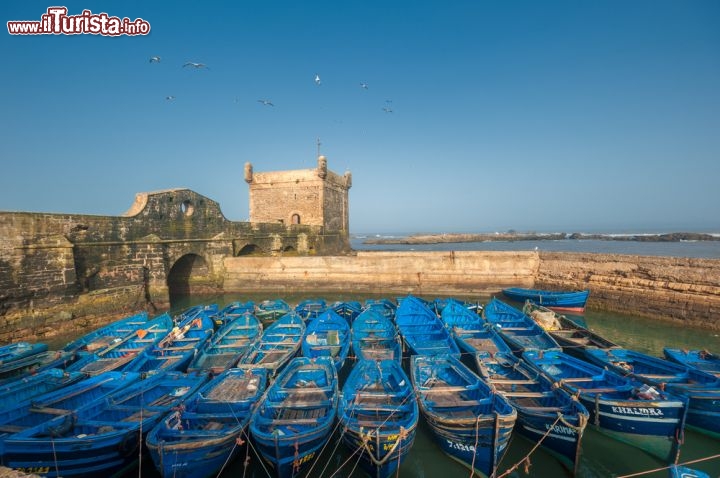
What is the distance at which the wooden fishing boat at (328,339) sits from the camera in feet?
28.0

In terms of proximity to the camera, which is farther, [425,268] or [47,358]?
[425,268]

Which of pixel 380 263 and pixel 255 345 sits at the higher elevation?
pixel 380 263

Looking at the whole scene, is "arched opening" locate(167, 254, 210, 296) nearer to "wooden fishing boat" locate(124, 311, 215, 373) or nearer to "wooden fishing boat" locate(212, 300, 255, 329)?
"wooden fishing boat" locate(212, 300, 255, 329)

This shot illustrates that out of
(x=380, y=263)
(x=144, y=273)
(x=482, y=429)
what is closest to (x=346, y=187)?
(x=380, y=263)

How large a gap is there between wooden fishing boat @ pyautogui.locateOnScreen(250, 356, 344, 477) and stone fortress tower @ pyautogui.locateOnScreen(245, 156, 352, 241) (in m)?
23.3

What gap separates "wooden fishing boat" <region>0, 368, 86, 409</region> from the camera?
6.43 meters

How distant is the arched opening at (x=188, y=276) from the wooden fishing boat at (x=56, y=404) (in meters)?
13.4

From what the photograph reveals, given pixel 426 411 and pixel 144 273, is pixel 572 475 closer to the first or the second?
pixel 426 411

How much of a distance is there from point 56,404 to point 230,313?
7177 millimetres

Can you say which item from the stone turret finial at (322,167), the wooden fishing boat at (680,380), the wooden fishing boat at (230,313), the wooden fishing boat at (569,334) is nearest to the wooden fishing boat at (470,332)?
the wooden fishing boat at (569,334)

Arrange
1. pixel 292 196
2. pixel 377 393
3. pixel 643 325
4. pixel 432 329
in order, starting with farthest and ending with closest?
pixel 292 196, pixel 643 325, pixel 432 329, pixel 377 393

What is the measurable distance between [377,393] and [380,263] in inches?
535

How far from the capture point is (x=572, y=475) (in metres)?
5.07

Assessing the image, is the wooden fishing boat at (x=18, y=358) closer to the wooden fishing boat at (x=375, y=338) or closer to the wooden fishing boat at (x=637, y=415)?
the wooden fishing boat at (x=375, y=338)
